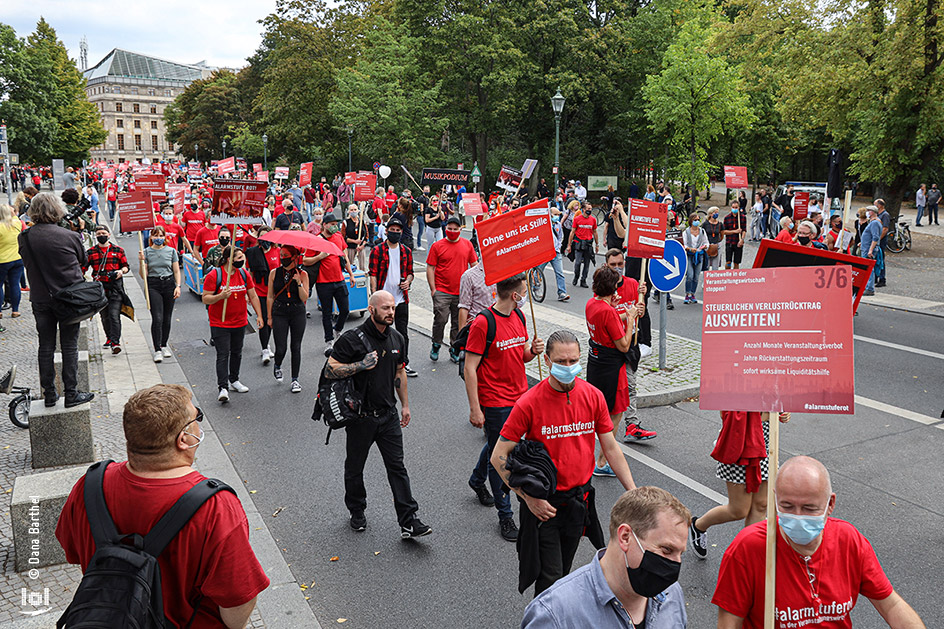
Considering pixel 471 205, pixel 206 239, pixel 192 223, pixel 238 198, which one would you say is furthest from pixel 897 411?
pixel 192 223

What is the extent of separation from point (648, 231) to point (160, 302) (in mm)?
7094

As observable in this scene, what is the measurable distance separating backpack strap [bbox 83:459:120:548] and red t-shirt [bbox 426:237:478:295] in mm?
7773

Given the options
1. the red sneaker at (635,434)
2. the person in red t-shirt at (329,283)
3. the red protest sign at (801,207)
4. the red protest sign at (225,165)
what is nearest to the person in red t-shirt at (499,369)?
the red sneaker at (635,434)

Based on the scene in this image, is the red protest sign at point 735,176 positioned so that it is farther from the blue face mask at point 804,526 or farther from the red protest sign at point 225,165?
the blue face mask at point 804,526

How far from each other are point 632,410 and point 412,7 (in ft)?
134

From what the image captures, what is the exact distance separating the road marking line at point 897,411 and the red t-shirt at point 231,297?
306 inches

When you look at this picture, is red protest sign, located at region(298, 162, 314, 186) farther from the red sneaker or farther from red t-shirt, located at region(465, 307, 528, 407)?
red t-shirt, located at region(465, 307, 528, 407)

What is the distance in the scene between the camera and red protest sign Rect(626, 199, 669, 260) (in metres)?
9.34

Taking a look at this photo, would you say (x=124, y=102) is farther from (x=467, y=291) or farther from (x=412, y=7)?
(x=467, y=291)

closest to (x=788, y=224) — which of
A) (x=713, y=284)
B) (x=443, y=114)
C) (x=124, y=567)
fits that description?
(x=713, y=284)

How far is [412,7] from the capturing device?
1738 inches

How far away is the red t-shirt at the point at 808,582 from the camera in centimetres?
303

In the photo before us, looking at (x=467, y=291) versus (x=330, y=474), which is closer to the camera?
(x=330, y=474)

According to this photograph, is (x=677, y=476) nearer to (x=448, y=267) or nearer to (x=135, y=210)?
(x=448, y=267)
